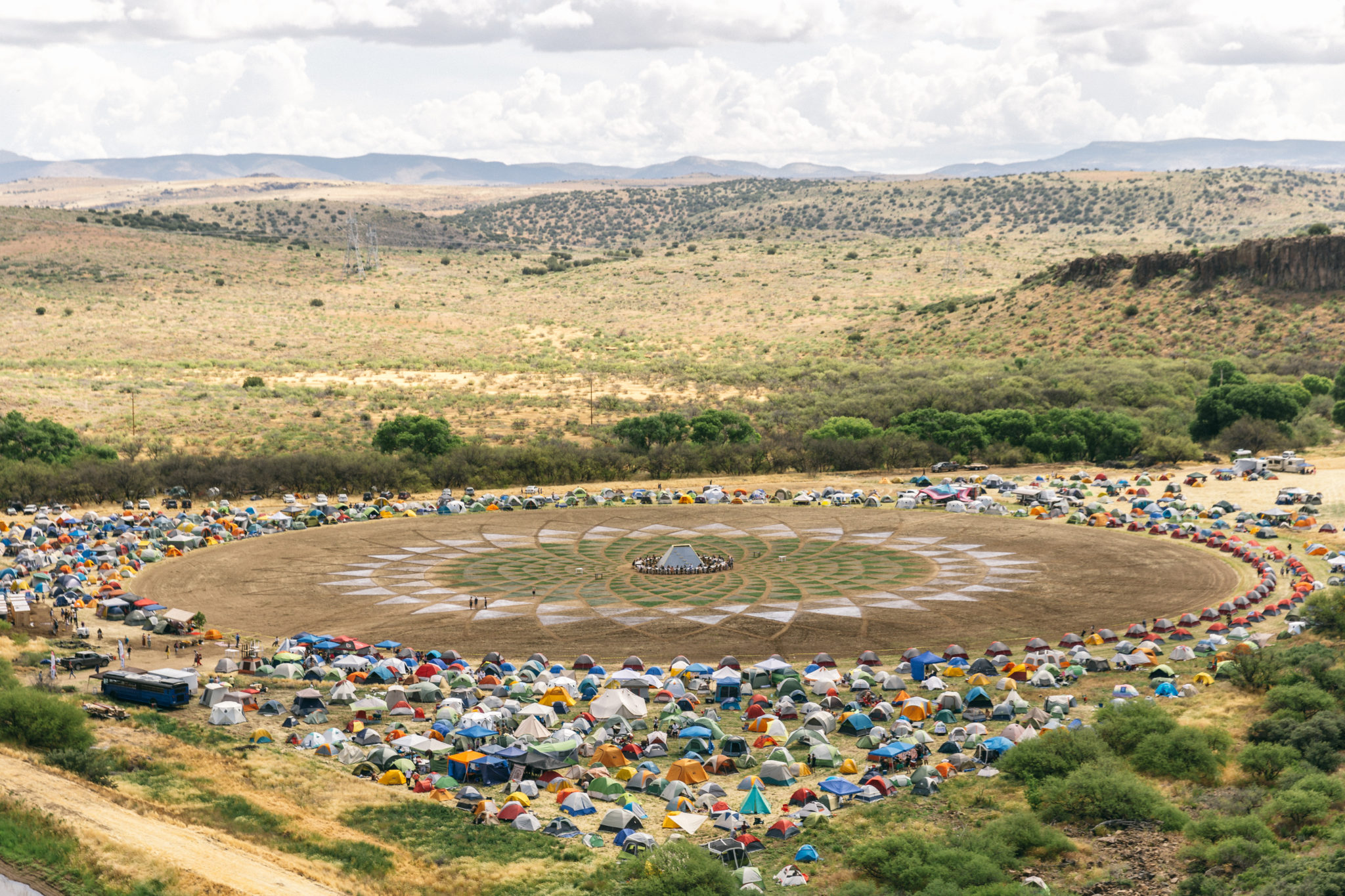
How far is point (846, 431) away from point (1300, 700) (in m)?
62.7

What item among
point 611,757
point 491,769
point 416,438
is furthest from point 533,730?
point 416,438

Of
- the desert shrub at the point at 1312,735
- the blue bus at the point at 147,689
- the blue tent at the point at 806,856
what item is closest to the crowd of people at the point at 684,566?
the blue bus at the point at 147,689

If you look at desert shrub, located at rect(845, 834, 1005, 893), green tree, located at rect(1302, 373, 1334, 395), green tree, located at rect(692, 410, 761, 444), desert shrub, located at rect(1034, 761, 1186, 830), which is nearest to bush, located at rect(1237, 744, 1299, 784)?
desert shrub, located at rect(1034, 761, 1186, 830)

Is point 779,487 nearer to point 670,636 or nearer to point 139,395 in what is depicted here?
point 670,636

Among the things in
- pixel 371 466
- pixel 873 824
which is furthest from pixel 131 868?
pixel 371 466

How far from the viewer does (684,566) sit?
218 ft

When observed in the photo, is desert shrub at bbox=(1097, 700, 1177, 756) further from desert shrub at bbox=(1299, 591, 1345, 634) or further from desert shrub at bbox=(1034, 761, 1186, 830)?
desert shrub at bbox=(1299, 591, 1345, 634)

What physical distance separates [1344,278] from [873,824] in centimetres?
12633

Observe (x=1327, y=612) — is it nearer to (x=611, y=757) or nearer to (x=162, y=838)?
(x=611, y=757)

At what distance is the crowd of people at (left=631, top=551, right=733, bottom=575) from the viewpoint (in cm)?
6638

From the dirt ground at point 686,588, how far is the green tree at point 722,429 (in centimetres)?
2328

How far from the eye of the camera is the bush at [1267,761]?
38.9 metres

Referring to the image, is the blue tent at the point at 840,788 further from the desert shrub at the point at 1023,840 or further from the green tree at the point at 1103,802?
the green tree at the point at 1103,802

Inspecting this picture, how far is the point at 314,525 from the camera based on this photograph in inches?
3105
